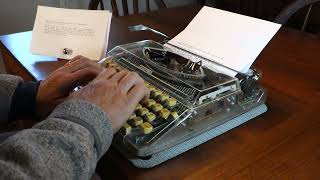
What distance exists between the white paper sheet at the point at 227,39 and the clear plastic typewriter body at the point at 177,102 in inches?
1.6

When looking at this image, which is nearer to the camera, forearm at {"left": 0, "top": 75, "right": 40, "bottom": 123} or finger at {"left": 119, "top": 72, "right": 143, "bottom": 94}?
finger at {"left": 119, "top": 72, "right": 143, "bottom": 94}

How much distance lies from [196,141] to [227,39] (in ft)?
1.06

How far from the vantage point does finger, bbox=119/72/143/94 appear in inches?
25.2

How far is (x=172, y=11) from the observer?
57.9 inches

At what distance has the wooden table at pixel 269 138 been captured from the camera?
58 centimetres

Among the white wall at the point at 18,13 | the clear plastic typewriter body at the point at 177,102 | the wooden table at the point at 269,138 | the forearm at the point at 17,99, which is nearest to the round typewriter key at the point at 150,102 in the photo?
the clear plastic typewriter body at the point at 177,102

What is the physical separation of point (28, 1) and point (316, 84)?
1.81 m

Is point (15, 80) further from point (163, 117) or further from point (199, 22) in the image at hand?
point (199, 22)

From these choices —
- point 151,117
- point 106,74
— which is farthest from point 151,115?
point 106,74

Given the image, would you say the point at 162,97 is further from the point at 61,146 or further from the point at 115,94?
the point at 61,146

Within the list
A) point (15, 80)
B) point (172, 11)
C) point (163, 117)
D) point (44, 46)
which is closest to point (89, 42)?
point (44, 46)

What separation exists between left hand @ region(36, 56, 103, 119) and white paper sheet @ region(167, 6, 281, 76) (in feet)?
0.81

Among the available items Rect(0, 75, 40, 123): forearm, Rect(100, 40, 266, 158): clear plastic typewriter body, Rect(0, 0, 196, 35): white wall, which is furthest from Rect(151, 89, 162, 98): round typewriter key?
Rect(0, 0, 196, 35): white wall

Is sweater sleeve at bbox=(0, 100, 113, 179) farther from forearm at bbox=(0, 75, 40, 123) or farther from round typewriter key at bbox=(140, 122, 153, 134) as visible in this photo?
forearm at bbox=(0, 75, 40, 123)
